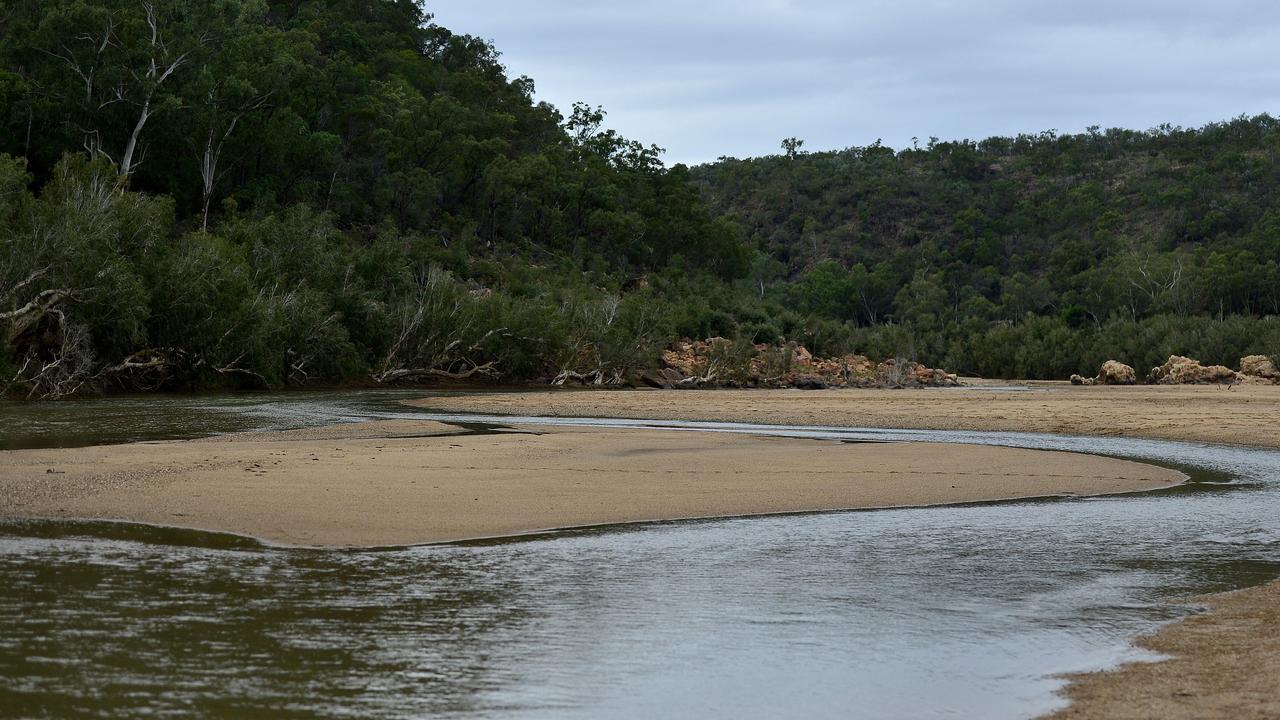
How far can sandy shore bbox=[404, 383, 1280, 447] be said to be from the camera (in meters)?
27.1

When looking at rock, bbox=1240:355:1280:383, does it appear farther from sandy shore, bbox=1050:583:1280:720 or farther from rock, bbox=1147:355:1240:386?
sandy shore, bbox=1050:583:1280:720

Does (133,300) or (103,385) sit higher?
(133,300)

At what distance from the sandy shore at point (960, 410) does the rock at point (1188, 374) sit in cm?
1769

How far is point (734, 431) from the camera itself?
26.8 m

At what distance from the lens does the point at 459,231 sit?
76.6m

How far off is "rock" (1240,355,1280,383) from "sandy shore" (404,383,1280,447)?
18.9 m

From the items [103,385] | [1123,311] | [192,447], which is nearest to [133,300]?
[103,385]

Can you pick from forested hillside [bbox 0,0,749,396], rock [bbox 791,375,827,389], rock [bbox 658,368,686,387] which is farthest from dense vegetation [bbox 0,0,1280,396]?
rock [bbox 791,375,827,389]

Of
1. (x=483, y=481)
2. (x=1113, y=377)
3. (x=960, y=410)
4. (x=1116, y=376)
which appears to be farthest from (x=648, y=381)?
(x=483, y=481)

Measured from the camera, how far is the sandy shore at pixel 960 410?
2712 cm

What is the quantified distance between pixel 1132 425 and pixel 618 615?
75.2 feet

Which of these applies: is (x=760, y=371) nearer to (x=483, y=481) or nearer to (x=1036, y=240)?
(x=483, y=481)

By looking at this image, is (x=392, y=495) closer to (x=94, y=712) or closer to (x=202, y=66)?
(x=94, y=712)

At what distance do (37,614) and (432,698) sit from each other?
3.29 metres
